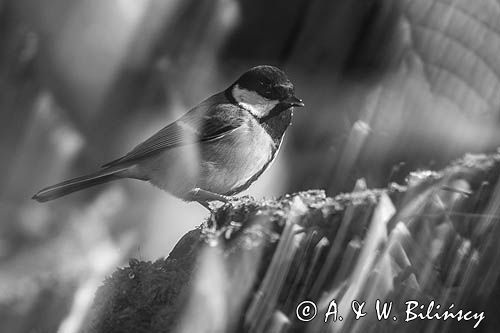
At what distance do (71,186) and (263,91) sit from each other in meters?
0.55

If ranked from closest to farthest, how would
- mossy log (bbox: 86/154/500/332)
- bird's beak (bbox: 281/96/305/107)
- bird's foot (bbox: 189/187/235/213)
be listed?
mossy log (bbox: 86/154/500/332) → bird's beak (bbox: 281/96/305/107) → bird's foot (bbox: 189/187/235/213)

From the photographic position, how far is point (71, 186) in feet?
2.67

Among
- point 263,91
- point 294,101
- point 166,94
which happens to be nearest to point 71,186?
point 166,94

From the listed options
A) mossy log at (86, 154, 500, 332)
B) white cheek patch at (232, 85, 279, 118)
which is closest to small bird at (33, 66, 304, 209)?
white cheek patch at (232, 85, 279, 118)

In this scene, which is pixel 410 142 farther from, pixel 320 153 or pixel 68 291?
pixel 68 291

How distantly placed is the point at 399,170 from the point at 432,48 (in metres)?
0.15

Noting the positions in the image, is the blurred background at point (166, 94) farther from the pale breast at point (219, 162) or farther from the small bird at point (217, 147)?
the pale breast at point (219, 162)

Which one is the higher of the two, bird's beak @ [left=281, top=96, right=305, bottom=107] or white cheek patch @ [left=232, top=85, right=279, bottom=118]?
bird's beak @ [left=281, top=96, right=305, bottom=107]

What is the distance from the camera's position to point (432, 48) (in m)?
0.77

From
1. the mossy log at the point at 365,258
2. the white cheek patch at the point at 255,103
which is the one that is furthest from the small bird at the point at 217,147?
the mossy log at the point at 365,258

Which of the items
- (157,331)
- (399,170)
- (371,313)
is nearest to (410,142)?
(399,170)

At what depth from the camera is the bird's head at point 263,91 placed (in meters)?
0.94

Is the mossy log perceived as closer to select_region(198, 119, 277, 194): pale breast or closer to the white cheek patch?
select_region(198, 119, 277, 194): pale breast

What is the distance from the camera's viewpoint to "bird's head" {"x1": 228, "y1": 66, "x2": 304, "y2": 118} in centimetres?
94
